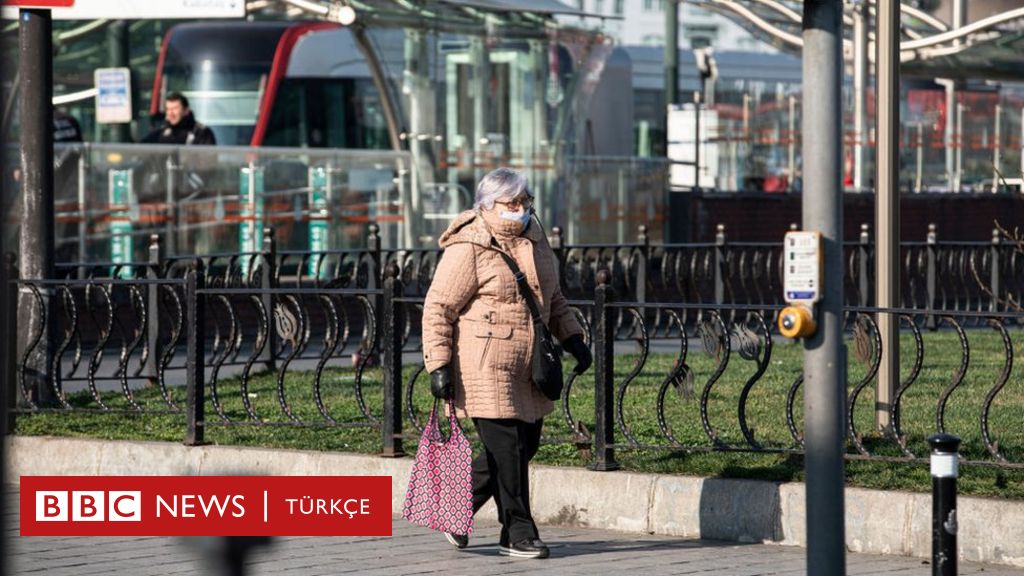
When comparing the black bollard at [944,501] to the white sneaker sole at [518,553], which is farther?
the white sneaker sole at [518,553]

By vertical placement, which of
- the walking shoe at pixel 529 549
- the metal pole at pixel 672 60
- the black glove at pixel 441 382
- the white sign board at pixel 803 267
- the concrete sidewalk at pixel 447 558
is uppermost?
the metal pole at pixel 672 60

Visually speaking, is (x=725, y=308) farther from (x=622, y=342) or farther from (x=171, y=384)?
(x=622, y=342)

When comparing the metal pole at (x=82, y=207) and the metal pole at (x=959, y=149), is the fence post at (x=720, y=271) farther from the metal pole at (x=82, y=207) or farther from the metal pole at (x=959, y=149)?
the metal pole at (x=959, y=149)

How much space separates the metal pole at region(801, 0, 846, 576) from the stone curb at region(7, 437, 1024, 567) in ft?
7.34

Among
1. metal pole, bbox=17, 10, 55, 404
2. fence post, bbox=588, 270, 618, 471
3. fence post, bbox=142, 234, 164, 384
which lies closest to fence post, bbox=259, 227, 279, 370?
fence post, bbox=142, 234, 164, 384

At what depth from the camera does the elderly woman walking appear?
7367mm

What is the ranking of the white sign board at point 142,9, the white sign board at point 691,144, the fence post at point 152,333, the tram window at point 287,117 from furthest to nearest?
the white sign board at point 691,144
the tram window at point 287,117
the fence post at point 152,333
the white sign board at point 142,9

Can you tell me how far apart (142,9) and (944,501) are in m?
7.45

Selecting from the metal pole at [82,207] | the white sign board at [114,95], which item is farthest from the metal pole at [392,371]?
the white sign board at [114,95]

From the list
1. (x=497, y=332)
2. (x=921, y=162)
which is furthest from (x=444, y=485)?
(x=921, y=162)

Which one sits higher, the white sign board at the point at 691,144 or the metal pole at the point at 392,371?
the white sign board at the point at 691,144

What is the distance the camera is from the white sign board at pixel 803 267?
15.8 ft

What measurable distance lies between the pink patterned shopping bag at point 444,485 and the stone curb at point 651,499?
2.46 feet

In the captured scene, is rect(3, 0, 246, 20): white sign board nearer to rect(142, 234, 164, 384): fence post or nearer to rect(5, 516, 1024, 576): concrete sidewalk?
rect(142, 234, 164, 384): fence post
